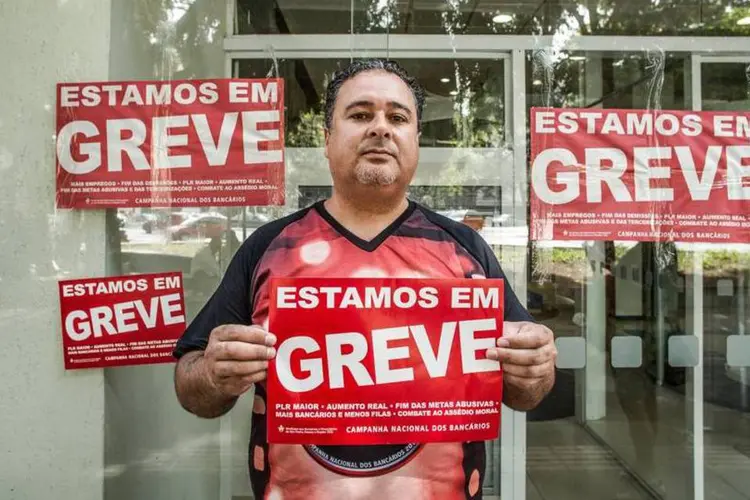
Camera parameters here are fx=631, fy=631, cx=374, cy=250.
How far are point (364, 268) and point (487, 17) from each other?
2.85 metres

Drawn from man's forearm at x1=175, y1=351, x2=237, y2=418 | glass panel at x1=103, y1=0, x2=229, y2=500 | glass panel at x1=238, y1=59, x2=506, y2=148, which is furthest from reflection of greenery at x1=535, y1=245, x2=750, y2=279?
man's forearm at x1=175, y1=351, x2=237, y2=418

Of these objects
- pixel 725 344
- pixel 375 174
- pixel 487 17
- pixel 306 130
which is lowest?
pixel 725 344

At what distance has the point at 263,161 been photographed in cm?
363

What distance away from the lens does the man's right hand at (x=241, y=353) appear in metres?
1.61

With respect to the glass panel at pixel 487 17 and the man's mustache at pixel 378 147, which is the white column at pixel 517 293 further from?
the man's mustache at pixel 378 147

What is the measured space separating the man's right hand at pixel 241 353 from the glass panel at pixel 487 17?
116 inches

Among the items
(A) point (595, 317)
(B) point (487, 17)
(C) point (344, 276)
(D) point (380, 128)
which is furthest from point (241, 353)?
(B) point (487, 17)

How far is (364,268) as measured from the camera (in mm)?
1856

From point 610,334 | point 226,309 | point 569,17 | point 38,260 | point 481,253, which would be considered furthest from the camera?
point 610,334

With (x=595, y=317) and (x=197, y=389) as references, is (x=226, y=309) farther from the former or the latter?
(x=595, y=317)

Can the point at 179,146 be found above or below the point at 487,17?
below

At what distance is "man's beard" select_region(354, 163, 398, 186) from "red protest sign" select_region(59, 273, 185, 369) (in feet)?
7.03

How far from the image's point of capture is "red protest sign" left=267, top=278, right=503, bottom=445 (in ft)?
5.49

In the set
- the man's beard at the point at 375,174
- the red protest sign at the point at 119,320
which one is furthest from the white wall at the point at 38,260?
the man's beard at the point at 375,174
